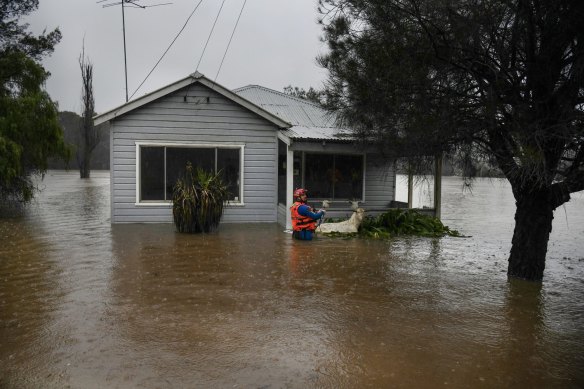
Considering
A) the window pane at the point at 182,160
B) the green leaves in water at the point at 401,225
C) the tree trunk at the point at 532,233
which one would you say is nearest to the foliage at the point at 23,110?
the window pane at the point at 182,160

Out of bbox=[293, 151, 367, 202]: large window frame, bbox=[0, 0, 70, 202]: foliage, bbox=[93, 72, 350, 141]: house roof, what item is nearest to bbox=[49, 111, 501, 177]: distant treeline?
bbox=[0, 0, 70, 202]: foliage

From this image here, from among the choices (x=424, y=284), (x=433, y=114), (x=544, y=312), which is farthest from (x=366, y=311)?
(x=433, y=114)

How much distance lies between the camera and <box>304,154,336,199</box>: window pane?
15.1 m

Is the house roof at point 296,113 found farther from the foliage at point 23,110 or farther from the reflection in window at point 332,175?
the foliage at point 23,110

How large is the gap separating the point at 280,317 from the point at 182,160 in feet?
29.0

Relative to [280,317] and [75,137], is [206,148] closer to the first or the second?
[280,317]

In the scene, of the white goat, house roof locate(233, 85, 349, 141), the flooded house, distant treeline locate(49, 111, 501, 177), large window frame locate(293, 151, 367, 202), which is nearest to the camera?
the white goat

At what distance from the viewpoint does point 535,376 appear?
434 cm

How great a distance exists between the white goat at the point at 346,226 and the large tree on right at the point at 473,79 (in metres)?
4.90

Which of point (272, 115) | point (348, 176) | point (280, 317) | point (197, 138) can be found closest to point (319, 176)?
point (348, 176)

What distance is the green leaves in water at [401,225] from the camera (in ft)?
41.4

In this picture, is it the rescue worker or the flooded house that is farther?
the flooded house

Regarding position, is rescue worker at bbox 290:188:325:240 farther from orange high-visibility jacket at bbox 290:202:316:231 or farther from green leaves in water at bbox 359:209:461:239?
green leaves in water at bbox 359:209:461:239

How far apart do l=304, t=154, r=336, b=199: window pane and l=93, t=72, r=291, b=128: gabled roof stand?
5.62 ft
